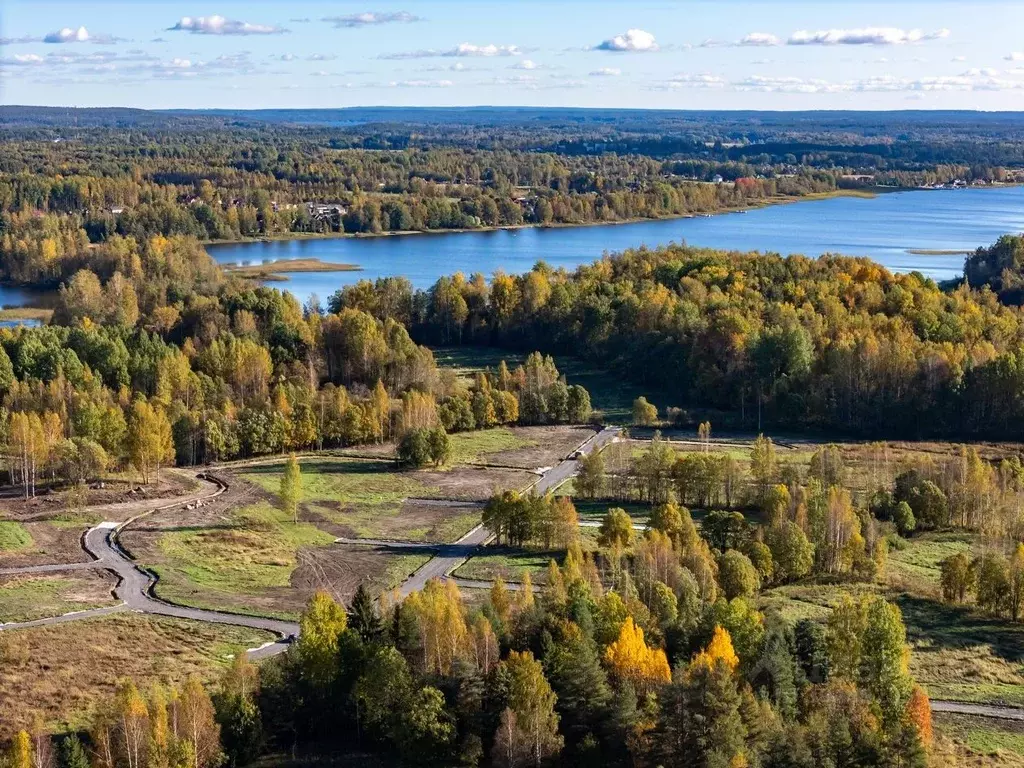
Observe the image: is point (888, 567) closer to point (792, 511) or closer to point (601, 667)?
point (792, 511)

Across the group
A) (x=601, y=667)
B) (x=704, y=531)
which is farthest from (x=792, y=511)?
(x=601, y=667)

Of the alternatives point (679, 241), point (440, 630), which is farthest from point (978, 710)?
point (679, 241)

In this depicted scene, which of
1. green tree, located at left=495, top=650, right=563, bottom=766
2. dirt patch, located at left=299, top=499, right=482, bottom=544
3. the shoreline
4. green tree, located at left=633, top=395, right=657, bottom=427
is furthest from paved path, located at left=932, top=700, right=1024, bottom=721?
the shoreline

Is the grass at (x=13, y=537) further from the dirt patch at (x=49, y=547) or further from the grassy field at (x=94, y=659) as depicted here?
the grassy field at (x=94, y=659)

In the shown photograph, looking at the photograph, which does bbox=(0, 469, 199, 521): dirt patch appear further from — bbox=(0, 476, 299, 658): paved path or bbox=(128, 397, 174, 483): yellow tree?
bbox=(0, 476, 299, 658): paved path

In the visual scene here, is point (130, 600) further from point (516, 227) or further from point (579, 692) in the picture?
A: point (516, 227)

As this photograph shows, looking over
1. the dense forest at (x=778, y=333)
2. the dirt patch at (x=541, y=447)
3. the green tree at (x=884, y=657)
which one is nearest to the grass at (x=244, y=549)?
the dirt patch at (x=541, y=447)
